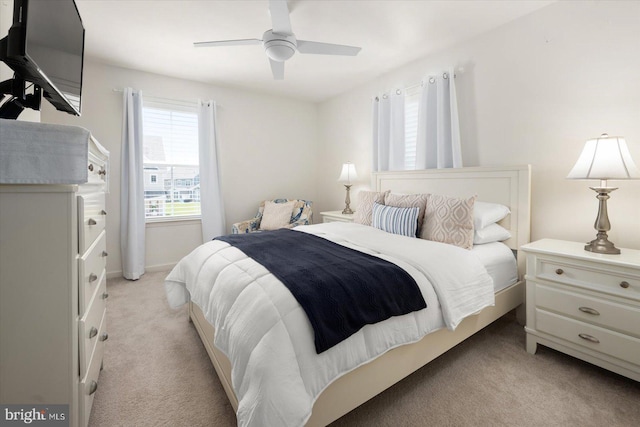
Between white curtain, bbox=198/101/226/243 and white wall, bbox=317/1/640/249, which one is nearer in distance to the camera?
white wall, bbox=317/1/640/249

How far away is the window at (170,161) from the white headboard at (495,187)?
2.94 meters

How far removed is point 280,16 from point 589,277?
8.32ft

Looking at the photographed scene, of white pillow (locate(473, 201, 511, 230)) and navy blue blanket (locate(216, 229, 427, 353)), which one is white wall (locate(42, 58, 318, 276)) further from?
white pillow (locate(473, 201, 511, 230))

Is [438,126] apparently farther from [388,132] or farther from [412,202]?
[412,202]

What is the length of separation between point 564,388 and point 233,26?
3.54 metres

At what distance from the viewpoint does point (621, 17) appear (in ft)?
6.33

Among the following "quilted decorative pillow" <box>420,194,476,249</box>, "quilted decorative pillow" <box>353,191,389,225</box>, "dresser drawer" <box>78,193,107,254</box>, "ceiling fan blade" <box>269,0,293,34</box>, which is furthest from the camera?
"quilted decorative pillow" <box>353,191,389,225</box>

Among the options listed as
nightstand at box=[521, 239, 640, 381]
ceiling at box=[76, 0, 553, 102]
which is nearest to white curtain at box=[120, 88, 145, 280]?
ceiling at box=[76, 0, 553, 102]

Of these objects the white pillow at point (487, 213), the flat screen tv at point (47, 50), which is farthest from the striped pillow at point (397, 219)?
the flat screen tv at point (47, 50)

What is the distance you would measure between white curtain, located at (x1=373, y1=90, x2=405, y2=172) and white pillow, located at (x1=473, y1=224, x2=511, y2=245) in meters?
1.39

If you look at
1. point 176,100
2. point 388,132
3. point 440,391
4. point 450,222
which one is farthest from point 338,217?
point 176,100

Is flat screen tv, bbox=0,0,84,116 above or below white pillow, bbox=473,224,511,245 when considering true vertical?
above

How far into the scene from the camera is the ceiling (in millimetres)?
2279

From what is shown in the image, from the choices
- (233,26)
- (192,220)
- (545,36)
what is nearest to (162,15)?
(233,26)
